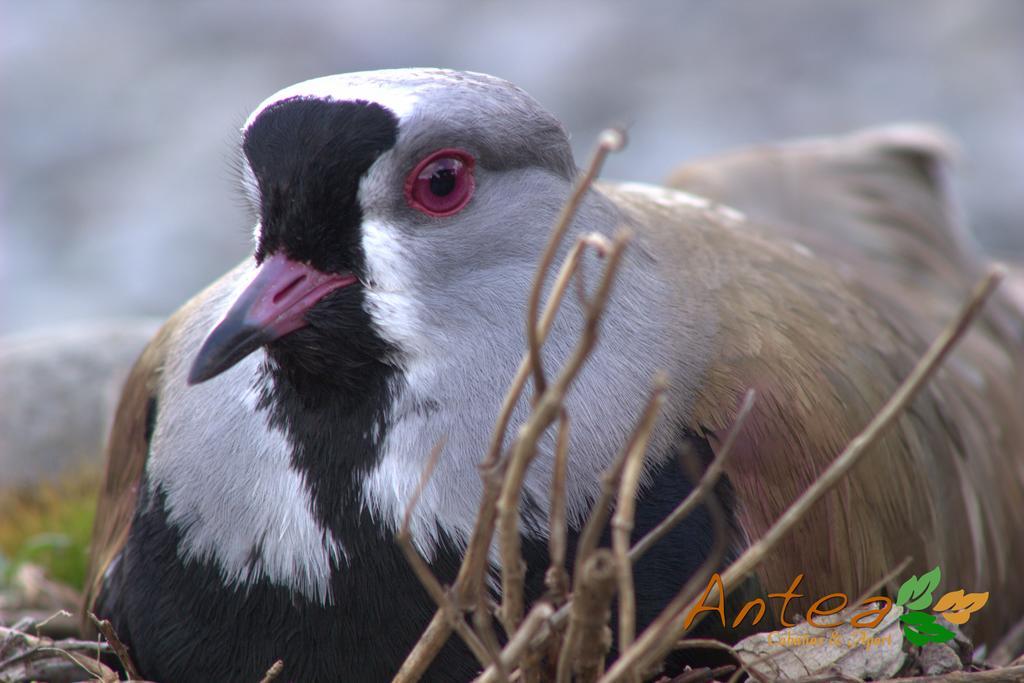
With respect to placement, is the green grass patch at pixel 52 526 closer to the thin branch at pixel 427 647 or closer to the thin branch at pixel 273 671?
the thin branch at pixel 273 671

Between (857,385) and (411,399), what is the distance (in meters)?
1.15

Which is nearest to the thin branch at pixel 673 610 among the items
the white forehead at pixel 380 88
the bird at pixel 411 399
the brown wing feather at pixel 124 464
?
the bird at pixel 411 399

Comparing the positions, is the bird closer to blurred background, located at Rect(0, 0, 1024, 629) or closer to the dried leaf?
the dried leaf

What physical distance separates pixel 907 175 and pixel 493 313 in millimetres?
3026

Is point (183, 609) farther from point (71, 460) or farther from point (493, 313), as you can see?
point (71, 460)

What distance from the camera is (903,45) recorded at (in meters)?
10.6

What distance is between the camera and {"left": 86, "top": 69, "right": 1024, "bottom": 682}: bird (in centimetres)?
268

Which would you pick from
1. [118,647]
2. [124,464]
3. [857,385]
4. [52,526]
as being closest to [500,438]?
[118,647]

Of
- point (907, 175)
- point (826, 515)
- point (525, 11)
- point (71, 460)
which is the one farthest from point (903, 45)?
point (826, 515)

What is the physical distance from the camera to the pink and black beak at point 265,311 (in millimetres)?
2602

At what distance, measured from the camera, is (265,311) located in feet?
8.65

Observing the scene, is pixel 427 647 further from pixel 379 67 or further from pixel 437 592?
pixel 379 67

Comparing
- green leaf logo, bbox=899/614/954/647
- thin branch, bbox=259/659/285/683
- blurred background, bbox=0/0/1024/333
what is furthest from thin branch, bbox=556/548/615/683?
blurred background, bbox=0/0/1024/333

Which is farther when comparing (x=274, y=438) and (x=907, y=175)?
(x=907, y=175)
